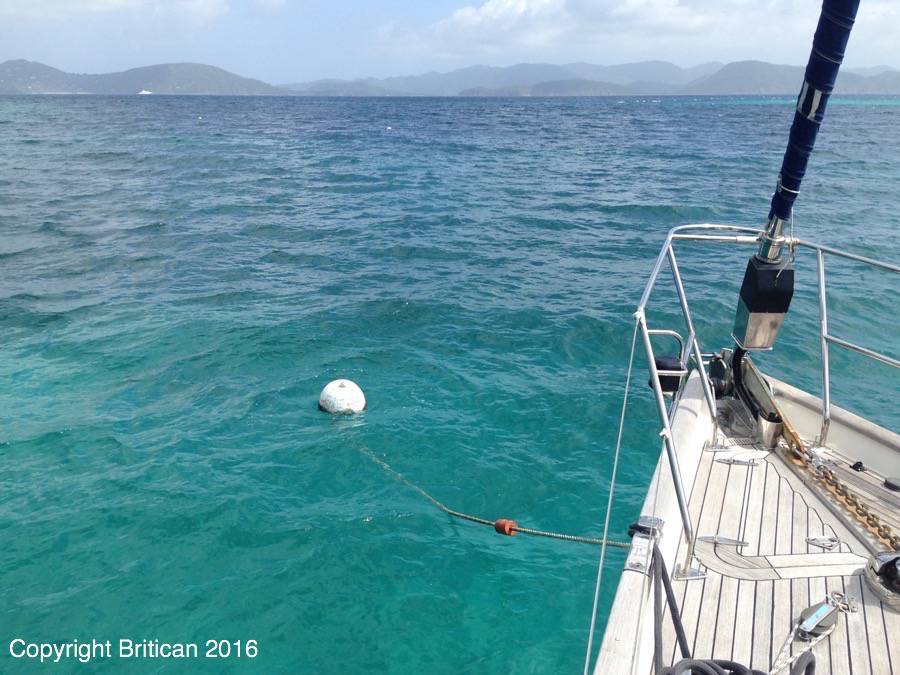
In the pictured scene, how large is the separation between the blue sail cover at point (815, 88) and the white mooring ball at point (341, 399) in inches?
266

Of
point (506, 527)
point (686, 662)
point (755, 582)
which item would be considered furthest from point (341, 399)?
point (686, 662)

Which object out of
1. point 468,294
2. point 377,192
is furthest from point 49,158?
point 468,294

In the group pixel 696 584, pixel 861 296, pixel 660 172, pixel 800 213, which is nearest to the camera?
pixel 696 584

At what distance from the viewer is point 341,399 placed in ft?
33.0

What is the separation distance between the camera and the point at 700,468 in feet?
17.7

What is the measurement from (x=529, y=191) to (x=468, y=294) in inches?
554

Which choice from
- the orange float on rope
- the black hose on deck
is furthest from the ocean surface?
the black hose on deck

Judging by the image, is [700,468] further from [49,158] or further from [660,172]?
[49,158]

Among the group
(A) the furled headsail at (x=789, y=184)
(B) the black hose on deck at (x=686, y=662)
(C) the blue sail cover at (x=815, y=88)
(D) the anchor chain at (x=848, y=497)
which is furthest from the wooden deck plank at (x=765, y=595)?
(C) the blue sail cover at (x=815, y=88)

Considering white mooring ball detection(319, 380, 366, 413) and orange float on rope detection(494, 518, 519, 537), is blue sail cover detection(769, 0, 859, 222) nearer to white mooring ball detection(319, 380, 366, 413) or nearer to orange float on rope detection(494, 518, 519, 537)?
orange float on rope detection(494, 518, 519, 537)

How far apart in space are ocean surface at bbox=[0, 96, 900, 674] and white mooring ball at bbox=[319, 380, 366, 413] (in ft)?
0.69

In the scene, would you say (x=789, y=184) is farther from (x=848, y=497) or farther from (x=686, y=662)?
(x=686, y=662)

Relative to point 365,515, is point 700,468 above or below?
above

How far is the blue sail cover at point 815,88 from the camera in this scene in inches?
169
